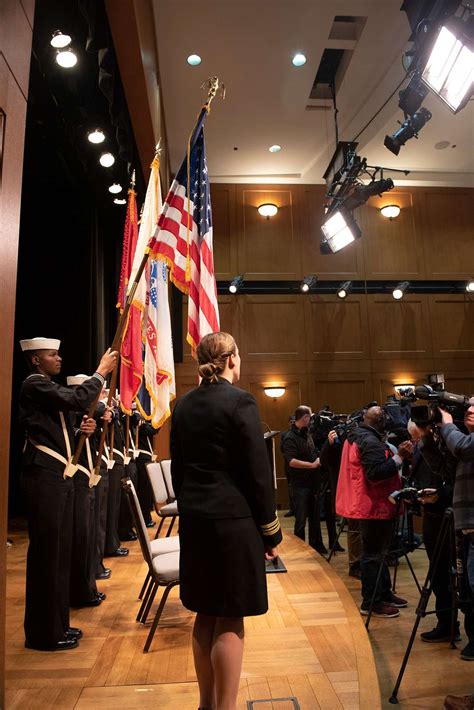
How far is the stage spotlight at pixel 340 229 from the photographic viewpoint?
737 centimetres

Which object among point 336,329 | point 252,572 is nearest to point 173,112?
point 336,329

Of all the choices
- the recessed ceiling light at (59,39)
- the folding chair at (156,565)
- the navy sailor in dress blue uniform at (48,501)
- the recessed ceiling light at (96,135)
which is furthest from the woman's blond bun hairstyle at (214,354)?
the recessed ceiling light at (96,135)

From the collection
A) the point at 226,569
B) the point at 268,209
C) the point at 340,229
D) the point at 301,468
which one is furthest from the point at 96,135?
the point at 268,209

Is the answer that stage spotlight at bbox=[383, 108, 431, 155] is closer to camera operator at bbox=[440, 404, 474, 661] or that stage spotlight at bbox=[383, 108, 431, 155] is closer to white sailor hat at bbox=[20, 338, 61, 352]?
camera operator at bbox=[440, 404, 474, 661]

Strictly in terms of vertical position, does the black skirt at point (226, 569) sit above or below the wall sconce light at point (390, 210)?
below

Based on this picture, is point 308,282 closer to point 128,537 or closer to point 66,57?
point 128,537

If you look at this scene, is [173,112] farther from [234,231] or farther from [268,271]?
[268,271]

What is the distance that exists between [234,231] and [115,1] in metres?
6.16

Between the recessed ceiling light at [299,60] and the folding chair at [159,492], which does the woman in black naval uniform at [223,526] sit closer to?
the folding chair at [159,492]

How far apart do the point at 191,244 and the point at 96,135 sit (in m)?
2.51

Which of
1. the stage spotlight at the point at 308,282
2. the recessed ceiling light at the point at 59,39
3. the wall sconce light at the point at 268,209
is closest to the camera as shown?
the recessed ceiling light at the point at 59,39

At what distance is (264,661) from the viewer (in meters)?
2.52

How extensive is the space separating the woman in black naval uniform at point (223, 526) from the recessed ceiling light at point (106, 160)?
4.09m

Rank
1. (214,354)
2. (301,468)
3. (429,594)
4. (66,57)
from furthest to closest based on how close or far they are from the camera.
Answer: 1. (301,468)
2. (66,57)
3. (429,594)
4. (214,354)
